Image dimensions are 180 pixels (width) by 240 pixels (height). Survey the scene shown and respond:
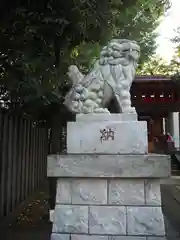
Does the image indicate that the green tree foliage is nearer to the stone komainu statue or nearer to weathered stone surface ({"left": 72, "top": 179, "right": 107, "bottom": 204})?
the stone komainu statue

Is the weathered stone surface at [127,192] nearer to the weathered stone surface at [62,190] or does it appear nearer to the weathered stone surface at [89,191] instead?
the weathered stone surface at [89,191]

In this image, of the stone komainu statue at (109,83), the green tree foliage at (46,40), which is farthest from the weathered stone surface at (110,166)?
the green tree foliage at (46,40)

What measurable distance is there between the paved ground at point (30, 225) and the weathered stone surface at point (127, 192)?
84.4 inches

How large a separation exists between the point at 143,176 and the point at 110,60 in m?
1.51

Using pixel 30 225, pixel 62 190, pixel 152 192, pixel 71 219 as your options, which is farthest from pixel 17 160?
pixel 152 192

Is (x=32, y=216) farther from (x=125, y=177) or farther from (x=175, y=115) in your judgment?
(x=175, y=115)

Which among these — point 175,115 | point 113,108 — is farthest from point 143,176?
point 175,115

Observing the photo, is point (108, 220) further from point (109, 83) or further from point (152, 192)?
point (109, 83)

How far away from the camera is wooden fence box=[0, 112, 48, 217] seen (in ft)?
19.9

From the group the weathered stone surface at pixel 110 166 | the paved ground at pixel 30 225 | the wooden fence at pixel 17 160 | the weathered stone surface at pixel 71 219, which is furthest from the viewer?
the wooden fence at pixel 17 160

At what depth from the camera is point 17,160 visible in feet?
22.9

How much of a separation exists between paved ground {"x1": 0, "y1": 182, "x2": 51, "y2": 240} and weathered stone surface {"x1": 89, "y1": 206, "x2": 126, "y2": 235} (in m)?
1.92

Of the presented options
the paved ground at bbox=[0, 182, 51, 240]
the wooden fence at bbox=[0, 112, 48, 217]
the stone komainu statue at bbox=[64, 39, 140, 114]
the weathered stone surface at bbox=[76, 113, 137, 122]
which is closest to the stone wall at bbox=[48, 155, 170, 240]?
the weathered stone surface at bbox=[76, 113, 137, 122]

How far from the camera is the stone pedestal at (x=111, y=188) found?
3.50 meters
